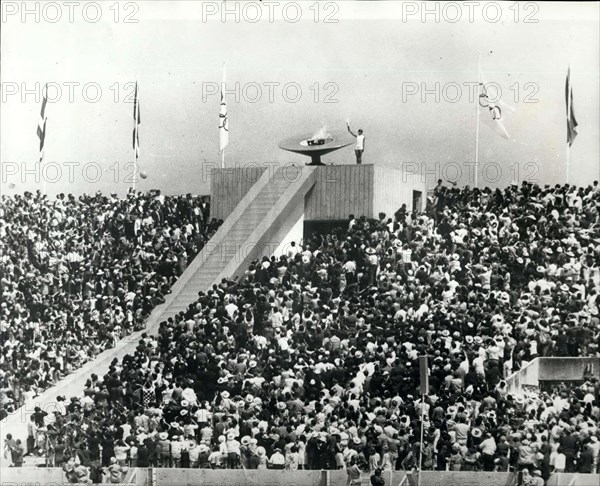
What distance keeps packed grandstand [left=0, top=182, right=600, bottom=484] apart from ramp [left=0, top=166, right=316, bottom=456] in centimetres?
44

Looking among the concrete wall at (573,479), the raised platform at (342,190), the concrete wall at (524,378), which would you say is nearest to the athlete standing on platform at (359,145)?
the raised platform at (342,190)

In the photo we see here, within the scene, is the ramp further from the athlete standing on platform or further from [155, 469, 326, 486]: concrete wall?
[155, 469, 326, 486]: concrete wall

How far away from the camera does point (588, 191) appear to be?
86.6 feet

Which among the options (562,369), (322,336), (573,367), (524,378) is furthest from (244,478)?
(573,367)

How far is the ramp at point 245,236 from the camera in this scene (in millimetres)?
27469

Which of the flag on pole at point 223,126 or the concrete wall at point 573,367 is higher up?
the flag on pole at point 223,126

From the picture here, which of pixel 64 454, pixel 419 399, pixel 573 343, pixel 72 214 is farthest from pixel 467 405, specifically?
pixel 72 214

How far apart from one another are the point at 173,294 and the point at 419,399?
8.61 meters

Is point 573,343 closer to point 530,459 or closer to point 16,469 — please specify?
point 530,459

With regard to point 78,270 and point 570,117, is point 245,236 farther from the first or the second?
point 570,117

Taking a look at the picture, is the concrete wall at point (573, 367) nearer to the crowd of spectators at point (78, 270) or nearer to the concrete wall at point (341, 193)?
the concrete wall at point (341, 193)

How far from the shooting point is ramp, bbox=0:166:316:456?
2747 centimetres

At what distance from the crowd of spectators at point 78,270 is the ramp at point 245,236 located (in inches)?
15.9

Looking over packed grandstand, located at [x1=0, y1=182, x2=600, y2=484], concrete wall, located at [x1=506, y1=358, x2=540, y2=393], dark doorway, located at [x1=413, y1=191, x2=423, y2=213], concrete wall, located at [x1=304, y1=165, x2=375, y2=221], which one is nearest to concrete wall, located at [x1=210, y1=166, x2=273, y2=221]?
packed grandstand, located at [x1=0, y1=182, x2=600, y2=484]
